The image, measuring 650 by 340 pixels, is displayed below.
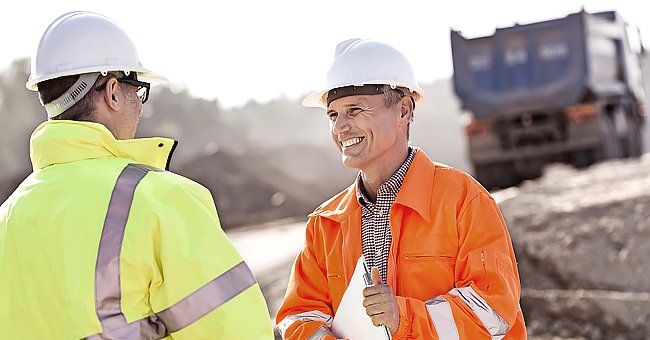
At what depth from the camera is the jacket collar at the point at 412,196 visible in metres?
2.87

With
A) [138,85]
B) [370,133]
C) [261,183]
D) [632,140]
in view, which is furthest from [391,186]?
[261,183]

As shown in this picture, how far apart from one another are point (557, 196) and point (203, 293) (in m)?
8.05

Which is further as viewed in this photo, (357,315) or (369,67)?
(369,67)

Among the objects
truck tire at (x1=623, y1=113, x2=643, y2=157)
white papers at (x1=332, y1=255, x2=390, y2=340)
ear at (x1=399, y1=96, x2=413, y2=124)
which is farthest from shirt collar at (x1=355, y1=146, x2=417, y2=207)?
truck tire at (x1=623, y1=113, x2=643, y2=157)

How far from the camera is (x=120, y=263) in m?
2.07

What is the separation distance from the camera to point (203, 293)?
2.10 meters

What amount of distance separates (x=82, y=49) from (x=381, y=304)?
3.63 feet

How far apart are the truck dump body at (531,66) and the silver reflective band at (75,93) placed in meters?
12.5

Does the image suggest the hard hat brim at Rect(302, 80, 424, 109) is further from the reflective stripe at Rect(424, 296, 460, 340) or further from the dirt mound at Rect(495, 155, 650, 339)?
the dirt mound at Rect(495, 155, 650, 339)

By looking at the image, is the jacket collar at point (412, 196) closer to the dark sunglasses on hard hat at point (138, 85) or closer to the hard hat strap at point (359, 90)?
the hard hat strap at point (359, 90)

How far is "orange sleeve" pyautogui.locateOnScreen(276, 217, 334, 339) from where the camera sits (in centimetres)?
296

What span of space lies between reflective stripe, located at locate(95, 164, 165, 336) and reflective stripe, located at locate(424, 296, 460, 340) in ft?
3.16

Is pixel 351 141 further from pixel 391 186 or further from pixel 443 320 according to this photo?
pixel 443 320

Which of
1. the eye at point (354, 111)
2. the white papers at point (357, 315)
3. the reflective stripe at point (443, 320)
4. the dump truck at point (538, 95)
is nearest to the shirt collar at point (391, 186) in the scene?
the eye at point (354, 111)
